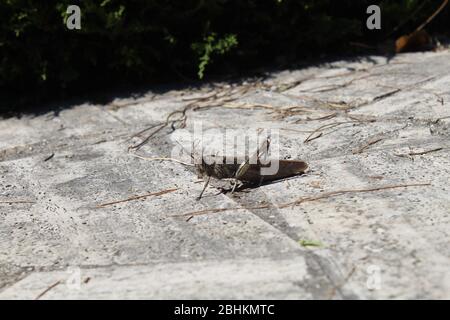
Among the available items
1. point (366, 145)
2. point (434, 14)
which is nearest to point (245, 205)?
point (366, 145)

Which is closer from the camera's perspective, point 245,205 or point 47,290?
point 47,290

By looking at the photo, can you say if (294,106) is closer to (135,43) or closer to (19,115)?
(135,43)

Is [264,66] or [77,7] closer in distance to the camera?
[77,7]

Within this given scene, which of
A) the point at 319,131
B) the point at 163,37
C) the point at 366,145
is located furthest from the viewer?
the point at 163,37

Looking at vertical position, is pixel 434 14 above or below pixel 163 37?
above

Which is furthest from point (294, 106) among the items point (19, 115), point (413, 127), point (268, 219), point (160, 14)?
point (19, 115)

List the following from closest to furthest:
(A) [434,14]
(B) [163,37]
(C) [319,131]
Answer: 1. (C) [319,131]
2. (B) [163,37]
3. (A) [434,14]

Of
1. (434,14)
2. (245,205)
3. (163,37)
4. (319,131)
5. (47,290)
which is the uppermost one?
(434,14)

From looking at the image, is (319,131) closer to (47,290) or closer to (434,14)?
(47,290)
